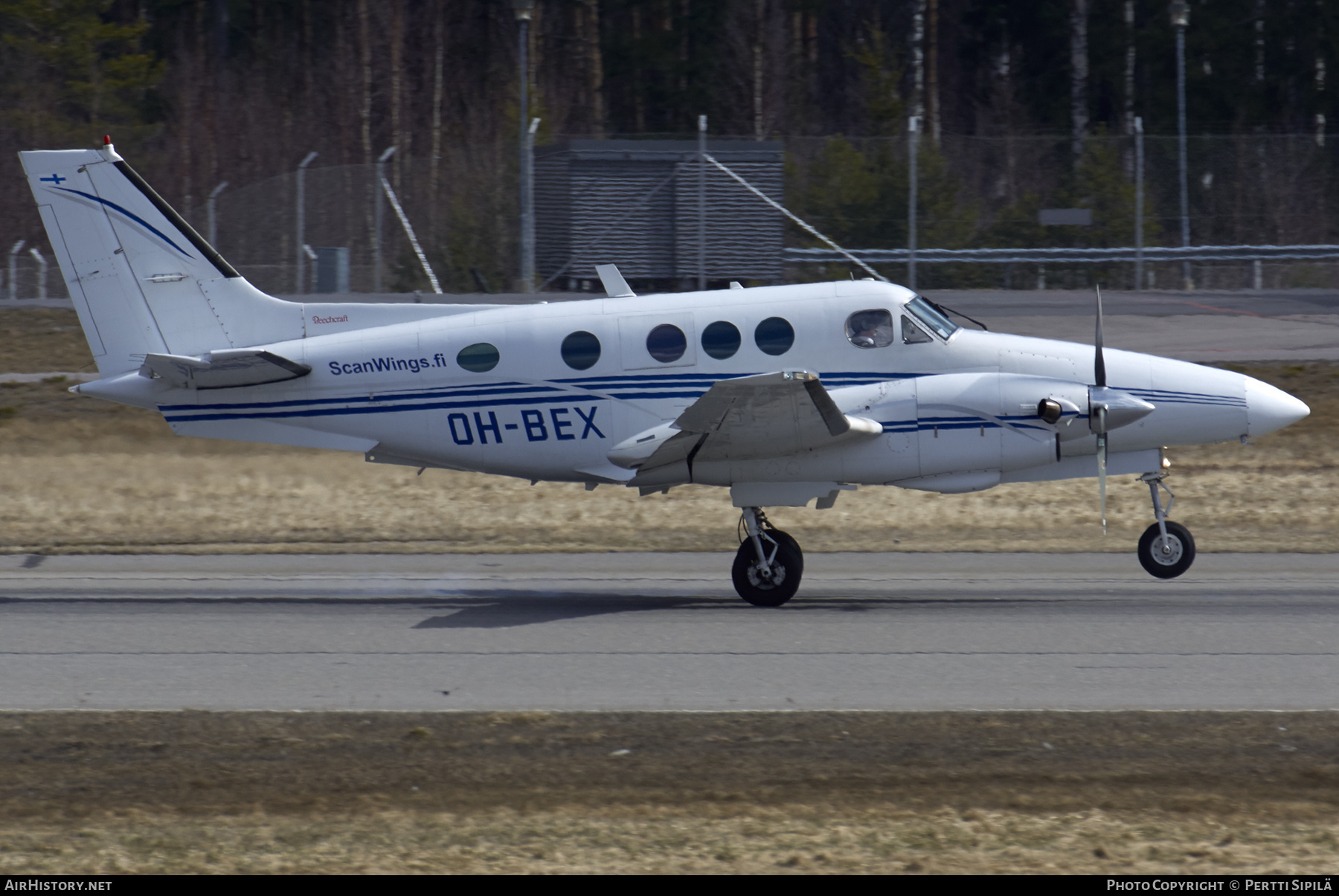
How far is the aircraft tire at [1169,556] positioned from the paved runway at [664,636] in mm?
317

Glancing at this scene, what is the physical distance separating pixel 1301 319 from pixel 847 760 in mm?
22332

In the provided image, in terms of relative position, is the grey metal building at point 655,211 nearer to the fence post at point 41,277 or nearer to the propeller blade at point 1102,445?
the fence post at point 41,277

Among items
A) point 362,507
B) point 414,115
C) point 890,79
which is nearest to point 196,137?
point 414,115

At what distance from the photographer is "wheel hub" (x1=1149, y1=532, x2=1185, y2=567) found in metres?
12.2

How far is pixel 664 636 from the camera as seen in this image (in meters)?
11.0

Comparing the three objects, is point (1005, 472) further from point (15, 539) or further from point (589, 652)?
point (15, 539)

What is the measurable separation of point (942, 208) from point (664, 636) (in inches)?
726

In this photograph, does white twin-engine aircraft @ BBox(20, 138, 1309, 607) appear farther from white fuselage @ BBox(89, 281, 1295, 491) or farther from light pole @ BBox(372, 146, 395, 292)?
light pole @ BBox(372, 146, 395, 292)

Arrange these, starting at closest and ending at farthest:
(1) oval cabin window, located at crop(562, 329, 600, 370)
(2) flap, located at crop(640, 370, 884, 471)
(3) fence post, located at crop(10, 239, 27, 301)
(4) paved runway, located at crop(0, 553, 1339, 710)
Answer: (4) paved runway, located at crop(0, 553, 1339, 710) → (2) flap, located at crop(640, 370, 884, 471) → (1) oval cabin window, located at crop(562, 329, 600, 370) → (3) fence post, located at crop(10, 239, 27, 301)

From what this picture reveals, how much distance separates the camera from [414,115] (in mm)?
49969

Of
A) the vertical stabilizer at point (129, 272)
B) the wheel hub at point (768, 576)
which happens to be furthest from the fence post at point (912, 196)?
the vertical stabilizer at point (129, 272)

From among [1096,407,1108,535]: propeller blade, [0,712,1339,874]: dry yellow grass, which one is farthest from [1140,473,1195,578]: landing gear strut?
[0,712,1339,874]: dry yellow grass

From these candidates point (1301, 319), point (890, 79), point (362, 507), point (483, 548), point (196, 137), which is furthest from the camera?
point (196, 137)

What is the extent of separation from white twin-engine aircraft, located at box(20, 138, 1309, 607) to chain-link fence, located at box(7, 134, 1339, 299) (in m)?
14.0
